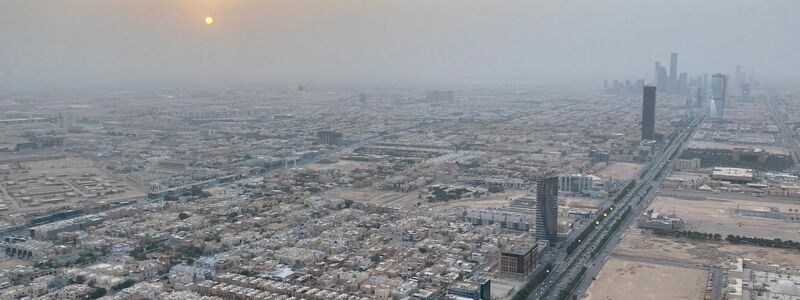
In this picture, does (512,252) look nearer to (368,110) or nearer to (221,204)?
(221,204)

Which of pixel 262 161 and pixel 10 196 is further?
pixel 262 161

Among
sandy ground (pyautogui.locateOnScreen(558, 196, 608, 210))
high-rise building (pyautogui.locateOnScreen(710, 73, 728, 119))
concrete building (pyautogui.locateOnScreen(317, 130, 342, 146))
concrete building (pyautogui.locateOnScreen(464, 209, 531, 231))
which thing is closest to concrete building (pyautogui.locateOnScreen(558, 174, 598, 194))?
sandy ground (pyautogui.locateOnScreen(558, 196, 608, 210))

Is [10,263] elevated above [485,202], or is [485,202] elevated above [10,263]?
[10,263]

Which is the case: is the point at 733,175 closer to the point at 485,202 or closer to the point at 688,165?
the point at 688,165

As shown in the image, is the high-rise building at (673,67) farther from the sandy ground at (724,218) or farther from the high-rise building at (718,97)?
the sandy ground at (724,218)

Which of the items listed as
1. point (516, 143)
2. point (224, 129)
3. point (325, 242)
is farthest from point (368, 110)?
point (325, 242)

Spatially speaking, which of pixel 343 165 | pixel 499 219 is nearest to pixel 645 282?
pixel 499 219
